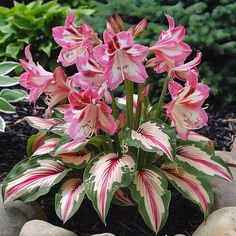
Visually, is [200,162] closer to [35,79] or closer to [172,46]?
[172,46]

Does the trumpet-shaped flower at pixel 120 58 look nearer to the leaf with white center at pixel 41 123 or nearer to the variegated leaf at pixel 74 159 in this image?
the variegated leaf at pixel 74 159

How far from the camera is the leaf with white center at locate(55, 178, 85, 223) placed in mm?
2432

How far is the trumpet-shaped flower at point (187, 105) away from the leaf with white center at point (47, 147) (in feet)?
2.05

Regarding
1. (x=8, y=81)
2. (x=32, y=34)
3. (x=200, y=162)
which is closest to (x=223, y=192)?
(x=200, y=162)

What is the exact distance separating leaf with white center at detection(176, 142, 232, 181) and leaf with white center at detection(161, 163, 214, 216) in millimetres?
40

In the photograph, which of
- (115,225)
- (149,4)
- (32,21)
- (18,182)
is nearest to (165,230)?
(115,225)

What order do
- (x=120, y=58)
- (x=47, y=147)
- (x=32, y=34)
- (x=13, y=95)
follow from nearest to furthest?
(x=120, y=58) → (x=47, y=147) → (x=13, y=95) → (x=32, y=34)

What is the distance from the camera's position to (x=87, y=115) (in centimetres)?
232

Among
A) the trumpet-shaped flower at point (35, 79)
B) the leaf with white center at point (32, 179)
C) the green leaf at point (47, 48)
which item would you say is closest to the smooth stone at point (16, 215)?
the leaf with white center at point (32, 179)

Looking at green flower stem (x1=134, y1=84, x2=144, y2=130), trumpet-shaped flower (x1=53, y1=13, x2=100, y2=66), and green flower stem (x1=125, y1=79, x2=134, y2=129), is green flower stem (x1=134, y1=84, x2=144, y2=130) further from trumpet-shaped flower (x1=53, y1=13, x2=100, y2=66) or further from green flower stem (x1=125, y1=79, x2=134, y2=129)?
trumpet-shaped flower (x1=53, y1=13, x2=100, y2=66)

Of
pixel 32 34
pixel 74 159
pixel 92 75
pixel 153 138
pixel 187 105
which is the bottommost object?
pixel 32 34

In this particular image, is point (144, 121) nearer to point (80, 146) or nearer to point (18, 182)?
point (80, 146)

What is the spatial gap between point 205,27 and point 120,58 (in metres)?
1.78

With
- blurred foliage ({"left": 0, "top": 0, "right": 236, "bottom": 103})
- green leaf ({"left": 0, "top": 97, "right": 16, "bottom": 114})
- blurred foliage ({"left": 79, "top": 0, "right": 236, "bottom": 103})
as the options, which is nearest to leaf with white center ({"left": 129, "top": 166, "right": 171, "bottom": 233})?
green leaf ({"left": 0, "top": 97, "right": 16, "bottom": 114})
